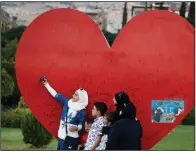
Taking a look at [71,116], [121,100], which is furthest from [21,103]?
[121,100]

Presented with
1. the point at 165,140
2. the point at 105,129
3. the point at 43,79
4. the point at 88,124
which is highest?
the point at 43,79

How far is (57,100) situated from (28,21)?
1.03m

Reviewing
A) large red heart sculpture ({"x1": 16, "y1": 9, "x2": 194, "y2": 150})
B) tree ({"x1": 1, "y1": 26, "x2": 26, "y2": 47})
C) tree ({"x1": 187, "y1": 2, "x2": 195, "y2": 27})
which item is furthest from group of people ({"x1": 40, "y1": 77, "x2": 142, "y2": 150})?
tree ({"x1": 187, "y1": 2, "x2": 195, "y2": 27})

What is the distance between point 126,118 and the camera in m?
4.73

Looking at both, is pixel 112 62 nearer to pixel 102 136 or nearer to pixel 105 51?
pixel 105 51

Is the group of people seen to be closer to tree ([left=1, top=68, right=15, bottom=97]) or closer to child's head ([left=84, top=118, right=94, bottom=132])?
child's head ([left=84, top=118, right=94, bottom=132])

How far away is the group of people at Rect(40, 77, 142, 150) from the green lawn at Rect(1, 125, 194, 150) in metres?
0.41

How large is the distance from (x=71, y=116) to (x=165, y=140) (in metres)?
1.20

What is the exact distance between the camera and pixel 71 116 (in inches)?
213

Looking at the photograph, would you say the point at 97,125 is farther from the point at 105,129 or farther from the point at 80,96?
the point at 80,96

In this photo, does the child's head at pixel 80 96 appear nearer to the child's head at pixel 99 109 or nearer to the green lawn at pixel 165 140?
the child's head at pixel 99 109

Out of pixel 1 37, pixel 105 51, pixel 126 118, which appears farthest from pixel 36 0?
pixel 126 118

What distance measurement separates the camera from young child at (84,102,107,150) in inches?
A: 204

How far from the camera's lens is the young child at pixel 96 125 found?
204 inches
